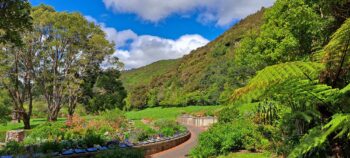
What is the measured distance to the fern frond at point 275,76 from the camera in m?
4.06

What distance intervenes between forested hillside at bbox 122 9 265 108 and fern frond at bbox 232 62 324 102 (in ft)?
114

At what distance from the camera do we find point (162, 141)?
15578mm

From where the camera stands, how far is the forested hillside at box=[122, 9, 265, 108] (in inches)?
1866

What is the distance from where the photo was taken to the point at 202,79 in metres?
58.5

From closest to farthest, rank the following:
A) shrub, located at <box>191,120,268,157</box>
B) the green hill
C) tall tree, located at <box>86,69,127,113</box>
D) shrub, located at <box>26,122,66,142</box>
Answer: shrub, located at <box>191,120,268,157</box>
shrub, located at <box>26,122,66,142</box>
tall tree, located at <box>86,69,127,113</box>
the green hill

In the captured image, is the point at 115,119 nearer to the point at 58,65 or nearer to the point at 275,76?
the point at 58,65

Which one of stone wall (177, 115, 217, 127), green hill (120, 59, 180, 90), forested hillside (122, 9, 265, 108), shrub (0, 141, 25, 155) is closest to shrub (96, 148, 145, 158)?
shrub (0, 141, 25, 155)

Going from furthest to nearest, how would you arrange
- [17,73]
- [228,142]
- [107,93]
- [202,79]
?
1. [202,79]
2. [107,93]
3. [17,73]
4. [228,142]

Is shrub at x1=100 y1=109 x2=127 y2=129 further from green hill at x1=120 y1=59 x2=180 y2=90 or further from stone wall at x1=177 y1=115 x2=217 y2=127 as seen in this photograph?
green hill at x1=120 y1=59 x2=180 y2=90

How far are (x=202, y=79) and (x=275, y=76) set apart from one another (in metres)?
54.5

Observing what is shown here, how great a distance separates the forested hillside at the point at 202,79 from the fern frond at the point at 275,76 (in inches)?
1374

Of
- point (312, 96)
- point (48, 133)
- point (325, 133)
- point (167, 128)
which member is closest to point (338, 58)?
point (312, 96)

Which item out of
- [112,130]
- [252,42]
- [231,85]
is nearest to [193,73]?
[231,85]

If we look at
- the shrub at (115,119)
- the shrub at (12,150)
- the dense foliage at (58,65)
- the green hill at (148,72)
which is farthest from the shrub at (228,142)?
the green hill at (148,72)
